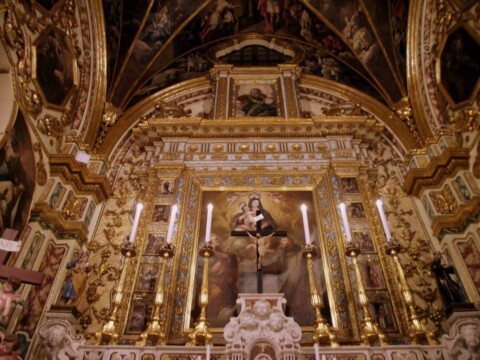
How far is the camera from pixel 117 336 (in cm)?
546

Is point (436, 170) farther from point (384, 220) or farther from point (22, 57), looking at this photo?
point (22, 57)

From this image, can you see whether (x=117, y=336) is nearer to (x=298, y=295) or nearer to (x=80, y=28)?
(x=298, y=295)

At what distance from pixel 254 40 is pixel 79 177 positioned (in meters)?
6.37

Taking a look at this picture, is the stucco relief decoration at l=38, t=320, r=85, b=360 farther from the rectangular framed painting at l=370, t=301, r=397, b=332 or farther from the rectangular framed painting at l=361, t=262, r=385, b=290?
the rectangular framed painting at l=361, t=262, r=385, b=290

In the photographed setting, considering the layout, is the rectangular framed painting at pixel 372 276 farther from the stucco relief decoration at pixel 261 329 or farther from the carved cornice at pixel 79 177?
the carved cornice at pixel 79 177

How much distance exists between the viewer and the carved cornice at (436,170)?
699cm

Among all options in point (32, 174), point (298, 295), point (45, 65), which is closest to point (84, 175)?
point (32, 174)

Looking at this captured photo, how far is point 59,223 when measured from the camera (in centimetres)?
666

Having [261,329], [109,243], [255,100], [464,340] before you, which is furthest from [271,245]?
[255,100]

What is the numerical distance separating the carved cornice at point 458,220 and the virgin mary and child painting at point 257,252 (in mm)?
1951

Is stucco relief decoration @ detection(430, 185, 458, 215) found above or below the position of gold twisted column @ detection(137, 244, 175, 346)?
above

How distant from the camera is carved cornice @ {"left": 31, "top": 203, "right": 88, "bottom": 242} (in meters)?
6.42

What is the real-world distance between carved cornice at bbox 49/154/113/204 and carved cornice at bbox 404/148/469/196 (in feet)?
18.0

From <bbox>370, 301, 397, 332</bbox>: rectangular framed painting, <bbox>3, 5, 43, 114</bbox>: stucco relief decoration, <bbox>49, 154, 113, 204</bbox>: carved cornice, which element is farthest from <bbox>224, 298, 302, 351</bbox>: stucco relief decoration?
<bbox>3, 5, 43, 114</bbox>: stucco relief decoration
